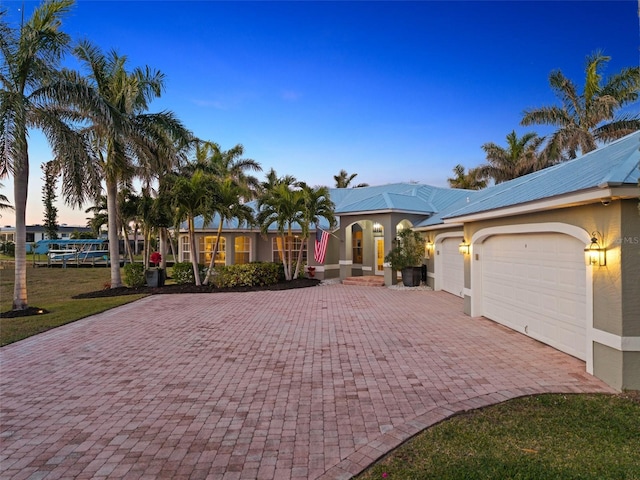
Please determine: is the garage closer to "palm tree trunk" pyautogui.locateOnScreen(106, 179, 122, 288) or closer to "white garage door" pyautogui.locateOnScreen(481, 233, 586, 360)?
"white garage door" pyautogui.locateOnScreen(481, 233, 586, 360)

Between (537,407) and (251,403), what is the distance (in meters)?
3.57

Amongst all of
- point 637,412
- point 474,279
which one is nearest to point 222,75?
point 474,279

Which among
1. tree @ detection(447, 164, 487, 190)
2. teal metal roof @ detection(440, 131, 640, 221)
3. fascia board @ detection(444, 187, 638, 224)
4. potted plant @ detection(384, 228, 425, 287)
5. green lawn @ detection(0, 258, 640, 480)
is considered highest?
tree @ detection(447, 164, 487, 190)

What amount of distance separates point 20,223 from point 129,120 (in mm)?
5635

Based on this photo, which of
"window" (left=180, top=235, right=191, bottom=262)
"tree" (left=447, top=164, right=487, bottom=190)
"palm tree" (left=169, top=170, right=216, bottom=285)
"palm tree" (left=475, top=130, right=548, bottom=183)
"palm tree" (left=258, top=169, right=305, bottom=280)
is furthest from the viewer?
"tree" (left=447, top=164, right=487, bottom=190)

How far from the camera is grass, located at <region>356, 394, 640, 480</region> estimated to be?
3086mm

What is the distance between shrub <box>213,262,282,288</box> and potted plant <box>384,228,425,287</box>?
578cm

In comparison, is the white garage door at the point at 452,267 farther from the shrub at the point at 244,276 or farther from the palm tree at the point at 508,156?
the palm tree at the point at 508,156

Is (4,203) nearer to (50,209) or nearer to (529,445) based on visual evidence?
(50,209)

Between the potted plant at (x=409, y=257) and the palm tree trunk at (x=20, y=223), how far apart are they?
1302 cm

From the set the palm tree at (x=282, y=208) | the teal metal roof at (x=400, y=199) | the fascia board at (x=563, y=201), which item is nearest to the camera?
the fascia board at (x=563, y=201)

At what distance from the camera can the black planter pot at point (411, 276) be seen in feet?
51.3

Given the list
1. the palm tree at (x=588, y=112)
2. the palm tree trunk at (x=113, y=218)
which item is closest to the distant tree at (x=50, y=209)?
the palm tree trunk at (x=113, y=218)

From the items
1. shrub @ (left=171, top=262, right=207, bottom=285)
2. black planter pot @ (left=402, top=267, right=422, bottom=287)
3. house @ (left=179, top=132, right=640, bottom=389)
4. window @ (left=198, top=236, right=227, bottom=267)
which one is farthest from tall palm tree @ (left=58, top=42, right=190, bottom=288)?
house @ (left=179, top=132, right=640, bottom=389)
